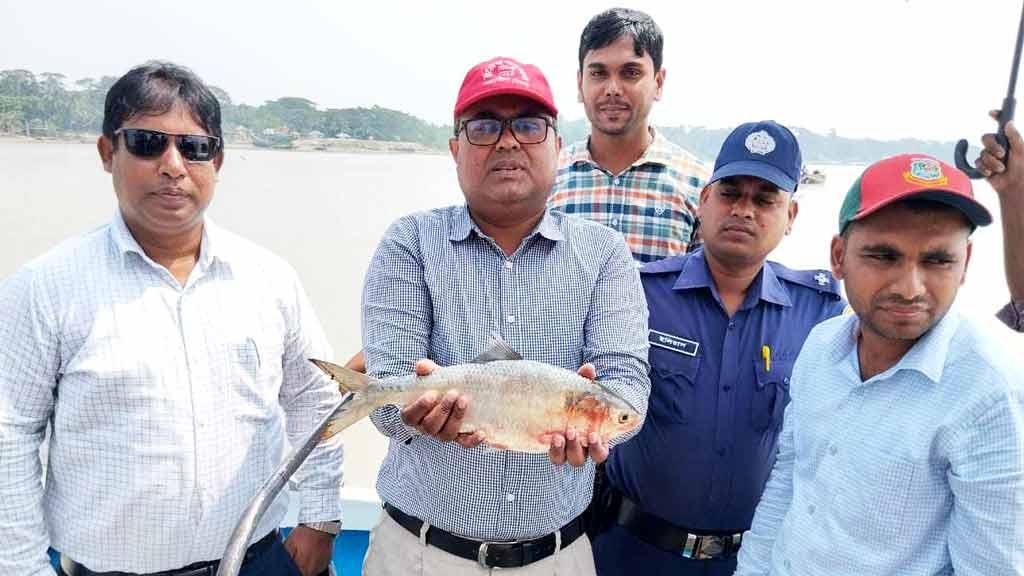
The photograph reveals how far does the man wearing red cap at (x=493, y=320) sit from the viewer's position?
2.29 metres

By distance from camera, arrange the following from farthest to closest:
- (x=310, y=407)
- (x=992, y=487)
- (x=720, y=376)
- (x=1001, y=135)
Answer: (x=1001, y=135)
(x=310, y=407)
(x=720, y=376)
(x=992, y=487)

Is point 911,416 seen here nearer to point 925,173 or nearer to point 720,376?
point 925,173

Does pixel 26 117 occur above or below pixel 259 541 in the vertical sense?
above

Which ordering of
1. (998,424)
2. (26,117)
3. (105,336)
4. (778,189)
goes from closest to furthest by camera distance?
(998,424) < (105,336) < (778,189) < (26,117)

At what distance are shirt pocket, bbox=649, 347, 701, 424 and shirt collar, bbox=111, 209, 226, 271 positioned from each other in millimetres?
1731

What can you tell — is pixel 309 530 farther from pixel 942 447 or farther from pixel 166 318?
pixel 942 447

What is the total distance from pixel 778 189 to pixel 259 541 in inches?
96.2

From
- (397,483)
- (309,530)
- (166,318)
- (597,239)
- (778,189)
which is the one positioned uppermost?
(778,189)

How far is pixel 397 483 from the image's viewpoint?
2.41m

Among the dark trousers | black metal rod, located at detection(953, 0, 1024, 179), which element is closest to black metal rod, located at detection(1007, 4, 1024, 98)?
black metal rod, located at detection(953, 0, 1024, 179)

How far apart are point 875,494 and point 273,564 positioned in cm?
209

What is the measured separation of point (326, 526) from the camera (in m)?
2.79

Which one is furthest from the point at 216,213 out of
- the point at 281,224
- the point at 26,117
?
the point at 26,117

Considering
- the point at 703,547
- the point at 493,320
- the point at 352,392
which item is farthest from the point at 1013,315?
the point at 352,392
